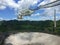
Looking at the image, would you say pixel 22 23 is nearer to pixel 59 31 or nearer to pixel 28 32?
pixel 28 32

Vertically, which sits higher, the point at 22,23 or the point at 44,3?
the point at 44,3

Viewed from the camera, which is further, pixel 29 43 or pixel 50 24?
pixel 50 24

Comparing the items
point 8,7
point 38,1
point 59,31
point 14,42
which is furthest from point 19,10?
point 59,31

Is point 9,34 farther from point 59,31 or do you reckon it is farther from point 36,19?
point 59,31

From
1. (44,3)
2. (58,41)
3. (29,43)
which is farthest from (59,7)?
(29,43)

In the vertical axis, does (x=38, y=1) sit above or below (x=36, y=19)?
above

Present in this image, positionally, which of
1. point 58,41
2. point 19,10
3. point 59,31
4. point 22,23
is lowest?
point 58,41
